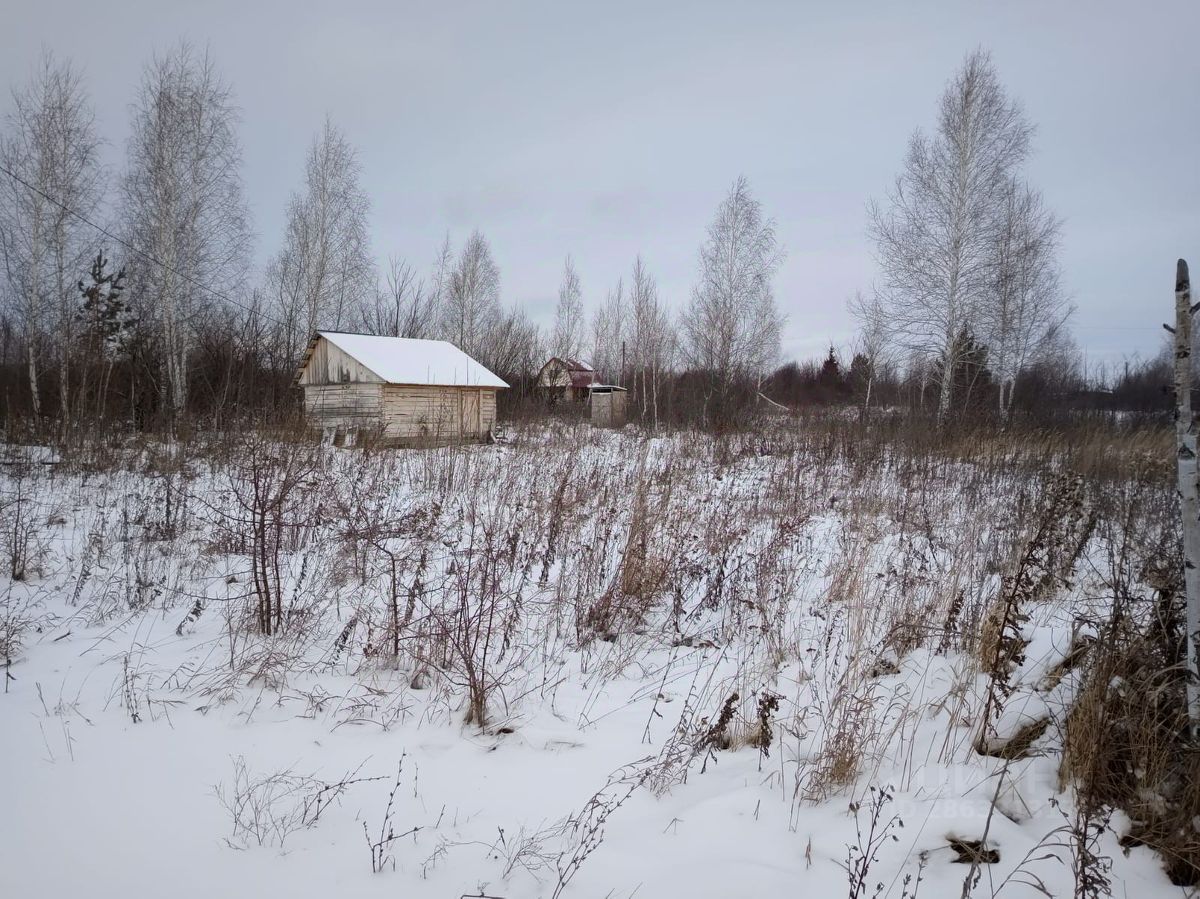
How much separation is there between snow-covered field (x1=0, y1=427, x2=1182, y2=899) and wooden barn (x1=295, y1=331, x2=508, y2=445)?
25.3ft

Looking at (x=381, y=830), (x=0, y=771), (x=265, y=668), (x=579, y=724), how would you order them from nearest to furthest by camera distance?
(x=381, y=830) → (x=0, y=771) → (x=579, y=724) → (x=265, y=668)

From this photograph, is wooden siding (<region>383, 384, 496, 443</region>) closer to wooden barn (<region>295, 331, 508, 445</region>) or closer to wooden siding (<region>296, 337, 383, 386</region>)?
wooden barn (<region>295, 331, 508, 445</region>)

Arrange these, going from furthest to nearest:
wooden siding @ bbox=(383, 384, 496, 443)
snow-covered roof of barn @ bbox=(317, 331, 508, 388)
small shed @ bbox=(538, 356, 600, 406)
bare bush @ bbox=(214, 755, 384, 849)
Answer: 1. small shed @ bbox=(538, 356, 600, 406)
2. snow-covered roof of barn @ bbox=(317, 331, 508, 388)
3. wooden siding @ bbox=(383, 384, 496, 443)
4. bare bush @ bbox=(214, 755, 384, 849)

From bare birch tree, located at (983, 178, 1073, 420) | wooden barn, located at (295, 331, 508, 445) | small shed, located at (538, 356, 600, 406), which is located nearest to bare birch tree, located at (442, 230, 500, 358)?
small shed, located at (538, 356, 600, 406)

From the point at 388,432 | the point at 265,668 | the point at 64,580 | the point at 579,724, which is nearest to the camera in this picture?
the point at 579,724

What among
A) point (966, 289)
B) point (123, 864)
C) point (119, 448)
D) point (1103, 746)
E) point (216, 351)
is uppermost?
point (966, 289)

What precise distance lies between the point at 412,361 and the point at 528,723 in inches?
499

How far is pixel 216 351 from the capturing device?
48.7ft

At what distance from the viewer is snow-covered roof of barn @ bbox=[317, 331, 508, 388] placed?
43.0 ft

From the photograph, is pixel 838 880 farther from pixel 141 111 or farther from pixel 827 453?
pixel 141 111

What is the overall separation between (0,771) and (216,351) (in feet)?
49.5

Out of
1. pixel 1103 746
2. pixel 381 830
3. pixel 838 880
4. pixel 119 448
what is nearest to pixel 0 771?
pixel 381 830

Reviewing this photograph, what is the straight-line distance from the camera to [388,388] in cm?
1288

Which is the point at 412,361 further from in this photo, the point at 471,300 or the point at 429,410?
the point at 471,300
